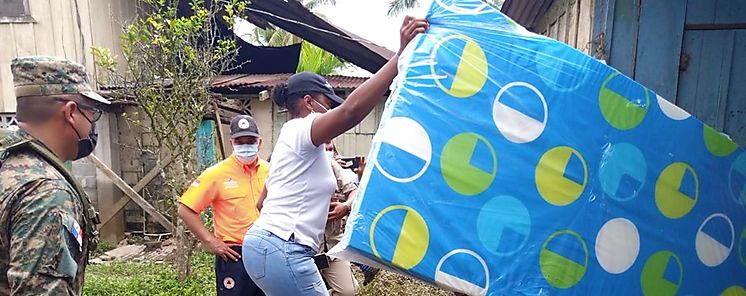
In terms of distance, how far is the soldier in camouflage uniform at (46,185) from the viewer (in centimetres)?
119

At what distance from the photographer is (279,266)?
5.74 feet

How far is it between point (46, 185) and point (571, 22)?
3.09 m

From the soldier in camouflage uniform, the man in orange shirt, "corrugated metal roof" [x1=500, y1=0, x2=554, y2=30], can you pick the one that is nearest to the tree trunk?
the man in orange shirt

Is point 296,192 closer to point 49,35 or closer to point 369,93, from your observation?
point 369,93

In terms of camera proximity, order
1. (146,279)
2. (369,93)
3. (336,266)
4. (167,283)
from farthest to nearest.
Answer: (146,279) → (167,283) → (336,266) → (369,93)

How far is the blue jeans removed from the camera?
68.7 inches

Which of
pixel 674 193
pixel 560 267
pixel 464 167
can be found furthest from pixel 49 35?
pixel 674 193

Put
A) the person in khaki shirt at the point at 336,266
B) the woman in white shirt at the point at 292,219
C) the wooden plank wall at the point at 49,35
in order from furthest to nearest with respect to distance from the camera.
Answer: the wooden plank wall at the point at 49,35 < the person in khaki shirt at the point at 336,266 < the woman in white shirt at the point at 292,219

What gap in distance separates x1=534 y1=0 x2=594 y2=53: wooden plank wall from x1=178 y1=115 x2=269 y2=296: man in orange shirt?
2.21 m

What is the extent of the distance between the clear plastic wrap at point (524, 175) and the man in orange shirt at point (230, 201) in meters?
1.84

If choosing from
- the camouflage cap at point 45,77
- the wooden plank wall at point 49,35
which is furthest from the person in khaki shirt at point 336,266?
the wooden plank wall at point 49,35

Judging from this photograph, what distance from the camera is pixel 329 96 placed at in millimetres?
2002

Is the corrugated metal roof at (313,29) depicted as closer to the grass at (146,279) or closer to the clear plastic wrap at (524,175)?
the grass at (146,279)

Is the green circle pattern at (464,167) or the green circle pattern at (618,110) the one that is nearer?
the green circle pattern at (464,167)
